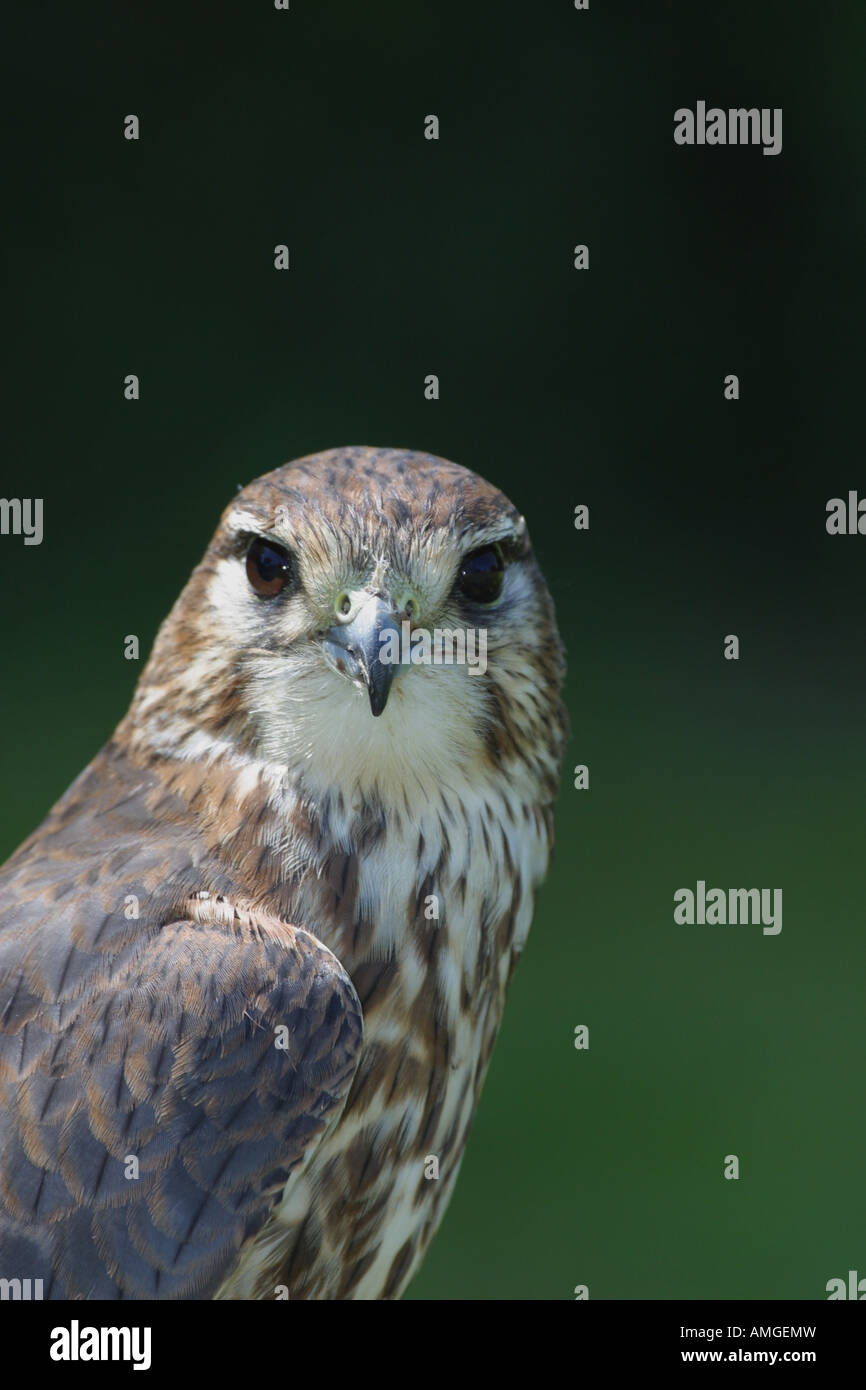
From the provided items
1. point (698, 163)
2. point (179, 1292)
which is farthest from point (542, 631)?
point (698, 163)

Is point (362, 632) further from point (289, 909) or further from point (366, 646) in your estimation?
point (289, 909)

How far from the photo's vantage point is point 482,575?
2.45 m

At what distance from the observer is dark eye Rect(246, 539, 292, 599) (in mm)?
2396

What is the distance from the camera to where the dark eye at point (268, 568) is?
2.40 m

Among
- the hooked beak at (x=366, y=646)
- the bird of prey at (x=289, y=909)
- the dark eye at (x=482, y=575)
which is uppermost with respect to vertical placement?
the dark eye at (x=482, y=575)

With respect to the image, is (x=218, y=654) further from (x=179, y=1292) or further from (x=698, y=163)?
(x=698, y=163)

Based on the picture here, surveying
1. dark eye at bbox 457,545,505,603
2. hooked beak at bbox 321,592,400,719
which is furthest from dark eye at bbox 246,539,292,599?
dark eye at bbox 457,545,505,603

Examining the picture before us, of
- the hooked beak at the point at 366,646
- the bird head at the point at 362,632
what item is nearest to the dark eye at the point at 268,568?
the bird head at the point at 362,632

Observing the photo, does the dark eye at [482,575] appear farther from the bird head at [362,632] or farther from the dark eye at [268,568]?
the dark eye at [268,568]

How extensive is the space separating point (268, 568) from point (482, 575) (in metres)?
0.28

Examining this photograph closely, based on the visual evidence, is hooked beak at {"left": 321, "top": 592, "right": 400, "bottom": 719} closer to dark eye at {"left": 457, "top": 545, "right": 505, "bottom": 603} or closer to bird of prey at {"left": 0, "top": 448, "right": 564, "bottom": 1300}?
bird of prey at {"left": 0, "top": 448, "right": 564, "bottom": 1300}

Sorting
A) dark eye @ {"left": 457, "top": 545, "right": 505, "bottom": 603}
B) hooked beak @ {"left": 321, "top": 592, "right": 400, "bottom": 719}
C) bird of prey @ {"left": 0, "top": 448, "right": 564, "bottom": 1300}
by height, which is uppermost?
dark eye @ {"left": 457, "top": 545, "right": 505, "bottom": 603}

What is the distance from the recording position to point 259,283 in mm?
7820

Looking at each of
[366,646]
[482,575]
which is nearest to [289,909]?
[366,646]
